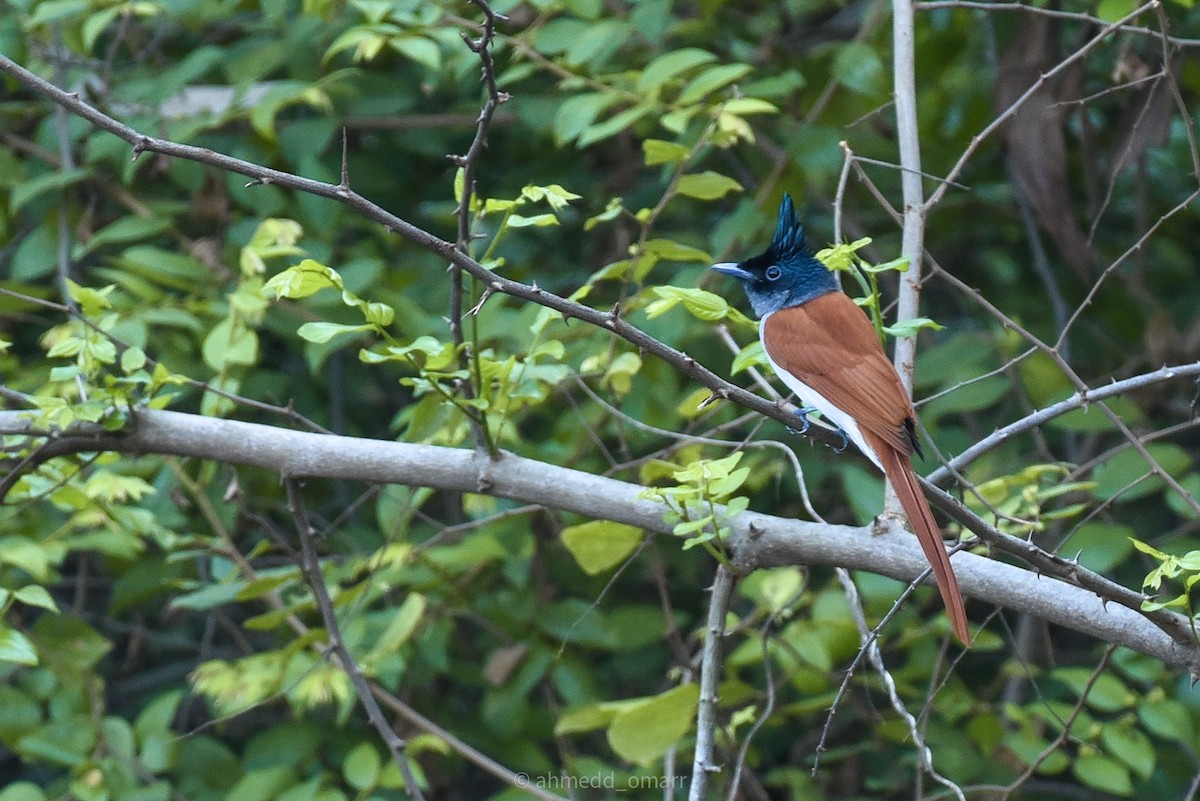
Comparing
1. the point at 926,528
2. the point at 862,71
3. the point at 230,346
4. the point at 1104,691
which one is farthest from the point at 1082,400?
the point at 230,346

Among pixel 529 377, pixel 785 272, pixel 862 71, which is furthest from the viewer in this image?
pixel 862 71

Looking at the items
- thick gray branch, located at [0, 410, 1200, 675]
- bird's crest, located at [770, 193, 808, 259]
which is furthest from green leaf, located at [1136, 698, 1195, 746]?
bird's crest, located at [770, 193, 808, 259]

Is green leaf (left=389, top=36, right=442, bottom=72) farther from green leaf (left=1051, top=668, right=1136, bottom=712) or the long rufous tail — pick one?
green leaf (left=1051, top=668, right=1136, bottom=712)

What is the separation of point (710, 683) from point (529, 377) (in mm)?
681

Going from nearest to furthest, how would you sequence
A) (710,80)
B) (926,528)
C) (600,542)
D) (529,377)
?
(926,528) → (529,377) → (600,542) → (710,80)

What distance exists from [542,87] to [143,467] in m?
1.73

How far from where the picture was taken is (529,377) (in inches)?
97.3

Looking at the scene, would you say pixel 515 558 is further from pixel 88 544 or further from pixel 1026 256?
pixel 1026 256

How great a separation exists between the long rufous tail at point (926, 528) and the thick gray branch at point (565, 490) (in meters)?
0.06

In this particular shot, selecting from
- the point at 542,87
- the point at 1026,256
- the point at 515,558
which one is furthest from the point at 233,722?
the point at 1026,256

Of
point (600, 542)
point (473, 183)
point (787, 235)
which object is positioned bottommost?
point (600, 542)

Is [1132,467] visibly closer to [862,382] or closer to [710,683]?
[862,382]

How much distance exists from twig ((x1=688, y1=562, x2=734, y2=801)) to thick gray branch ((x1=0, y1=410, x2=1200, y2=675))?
58 millimetres

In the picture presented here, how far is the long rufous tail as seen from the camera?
2.03 m
